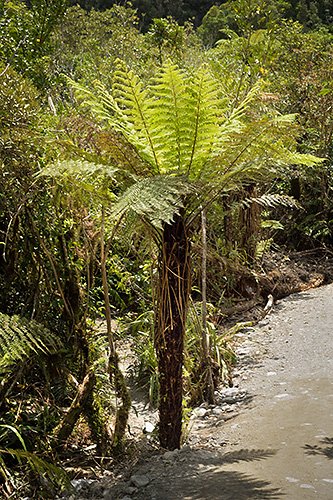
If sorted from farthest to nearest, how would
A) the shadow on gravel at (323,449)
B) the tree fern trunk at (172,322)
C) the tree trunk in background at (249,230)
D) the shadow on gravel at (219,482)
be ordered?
the tree trunk in background at (249,230)
the tree fern trunk at (172,322)
the shadow on gravel at (323,449)
the shadow on gravel at (219,482)

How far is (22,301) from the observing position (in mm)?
3359

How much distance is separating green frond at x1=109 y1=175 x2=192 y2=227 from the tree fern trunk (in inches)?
19.0

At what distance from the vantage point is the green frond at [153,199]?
6.49 ft

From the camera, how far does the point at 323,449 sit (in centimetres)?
257

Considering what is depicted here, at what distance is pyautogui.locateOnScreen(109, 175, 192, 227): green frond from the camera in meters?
1.98

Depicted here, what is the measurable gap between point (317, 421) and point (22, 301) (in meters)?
2.06

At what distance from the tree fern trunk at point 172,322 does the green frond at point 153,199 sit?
0.48 metres

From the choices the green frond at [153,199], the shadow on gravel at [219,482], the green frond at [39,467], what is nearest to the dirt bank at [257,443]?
the shadow on gravel at [219,482]

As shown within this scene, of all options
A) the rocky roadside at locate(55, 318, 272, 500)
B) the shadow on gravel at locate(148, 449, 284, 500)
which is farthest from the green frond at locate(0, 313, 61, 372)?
the shadow on gravel at locate(148, 449, 284, 500)

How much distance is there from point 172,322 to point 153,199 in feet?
3.20

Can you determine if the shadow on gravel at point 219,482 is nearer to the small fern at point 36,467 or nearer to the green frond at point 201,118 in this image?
the small fern at point 36,467

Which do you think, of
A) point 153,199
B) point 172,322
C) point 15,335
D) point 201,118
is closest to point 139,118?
point 201,118

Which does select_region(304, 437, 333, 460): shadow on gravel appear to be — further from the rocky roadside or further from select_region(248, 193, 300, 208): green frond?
select_region(248, 193, 300, 208): green frond

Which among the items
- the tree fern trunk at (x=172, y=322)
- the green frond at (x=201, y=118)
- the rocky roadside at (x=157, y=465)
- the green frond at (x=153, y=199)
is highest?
the green frond at (x=201, y=118)
